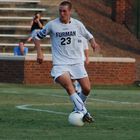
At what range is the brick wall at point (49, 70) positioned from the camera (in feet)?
101

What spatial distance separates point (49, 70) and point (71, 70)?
16.5 metres

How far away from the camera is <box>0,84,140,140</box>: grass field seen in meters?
12.2

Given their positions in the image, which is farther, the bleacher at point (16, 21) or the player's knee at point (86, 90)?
the bleacher at point (16, 21)

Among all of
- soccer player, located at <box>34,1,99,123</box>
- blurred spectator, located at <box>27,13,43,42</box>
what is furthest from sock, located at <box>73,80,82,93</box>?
blurred spectator, located at <box>27,13,43,42</box>

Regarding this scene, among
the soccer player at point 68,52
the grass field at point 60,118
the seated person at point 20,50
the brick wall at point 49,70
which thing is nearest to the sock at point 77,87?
the grass field at point 60,118

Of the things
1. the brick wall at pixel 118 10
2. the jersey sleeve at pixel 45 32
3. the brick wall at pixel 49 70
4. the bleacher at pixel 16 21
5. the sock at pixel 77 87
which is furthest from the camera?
the brick wall at pixel 118 10

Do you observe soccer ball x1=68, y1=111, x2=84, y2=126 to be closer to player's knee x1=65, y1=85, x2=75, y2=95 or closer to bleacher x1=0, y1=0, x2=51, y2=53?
player's knee x1=65, y1=85, x2=75, y2=95

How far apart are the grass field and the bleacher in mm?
12205

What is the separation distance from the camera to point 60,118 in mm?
15273

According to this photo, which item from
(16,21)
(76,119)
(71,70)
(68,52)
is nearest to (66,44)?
(68,52)

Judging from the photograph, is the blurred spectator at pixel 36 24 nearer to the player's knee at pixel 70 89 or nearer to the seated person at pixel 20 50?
→ the seated person at pixel 20 50

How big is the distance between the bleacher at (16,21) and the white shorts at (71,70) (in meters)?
20.3

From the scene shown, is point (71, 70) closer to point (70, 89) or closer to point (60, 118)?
point (70, 89)

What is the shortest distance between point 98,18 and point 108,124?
2679cm
